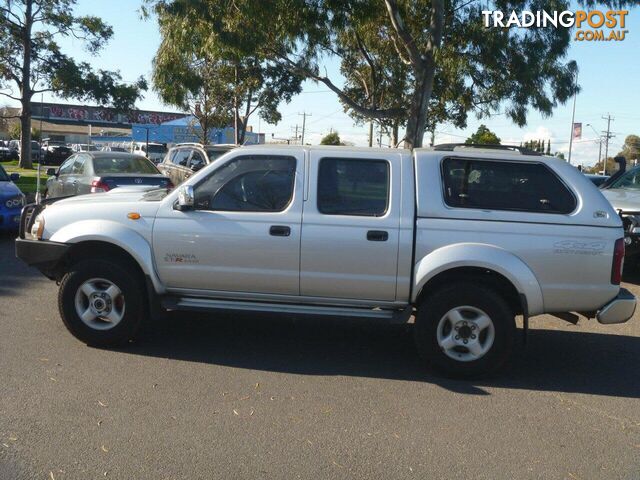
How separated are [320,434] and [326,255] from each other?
1.62m

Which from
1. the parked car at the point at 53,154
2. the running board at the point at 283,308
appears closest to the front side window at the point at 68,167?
the running board at the point at 283,308

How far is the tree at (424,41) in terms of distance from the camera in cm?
1506

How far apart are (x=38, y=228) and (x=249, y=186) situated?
1975 millimetres

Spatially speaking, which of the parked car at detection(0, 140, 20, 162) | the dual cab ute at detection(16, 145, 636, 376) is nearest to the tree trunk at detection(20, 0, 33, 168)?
the parked car at detection(0, 140, 20, 162)

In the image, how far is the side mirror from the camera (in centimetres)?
568

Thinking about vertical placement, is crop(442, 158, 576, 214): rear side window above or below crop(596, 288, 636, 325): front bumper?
above

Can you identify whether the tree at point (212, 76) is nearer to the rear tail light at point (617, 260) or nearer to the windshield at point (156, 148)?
the rear tail light at point (617, 260)

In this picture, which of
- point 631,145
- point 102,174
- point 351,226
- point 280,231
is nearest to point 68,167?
point 102,174

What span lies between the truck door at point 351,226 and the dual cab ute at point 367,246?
0.01m

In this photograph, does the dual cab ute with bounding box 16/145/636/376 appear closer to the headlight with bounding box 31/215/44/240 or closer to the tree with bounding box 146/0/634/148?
the headlight with bounding box 31/215/44/240

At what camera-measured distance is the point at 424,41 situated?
1681cm

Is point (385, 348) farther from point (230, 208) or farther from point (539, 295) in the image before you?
point (230, 208)

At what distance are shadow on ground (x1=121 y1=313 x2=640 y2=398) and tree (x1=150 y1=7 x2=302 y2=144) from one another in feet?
32.6

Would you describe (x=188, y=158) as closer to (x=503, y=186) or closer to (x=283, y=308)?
(x=283, y=308)
